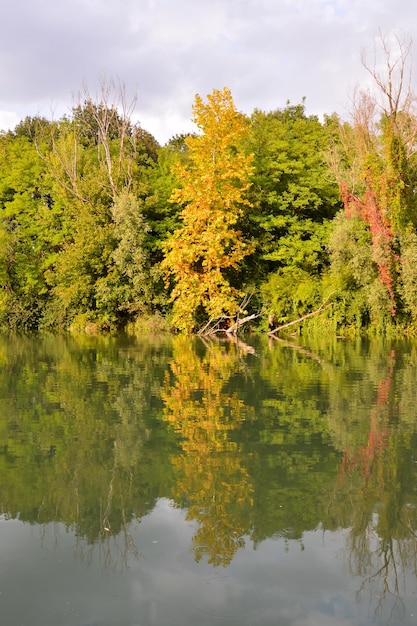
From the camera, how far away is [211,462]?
7930mm

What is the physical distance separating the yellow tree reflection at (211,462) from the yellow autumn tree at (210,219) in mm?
15505

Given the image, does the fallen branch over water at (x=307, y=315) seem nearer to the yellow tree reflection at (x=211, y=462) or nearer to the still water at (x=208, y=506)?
the yellow tree reflection at (x=211, y=462)

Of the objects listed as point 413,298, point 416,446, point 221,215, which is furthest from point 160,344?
point 416,446

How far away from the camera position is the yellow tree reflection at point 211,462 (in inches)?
228

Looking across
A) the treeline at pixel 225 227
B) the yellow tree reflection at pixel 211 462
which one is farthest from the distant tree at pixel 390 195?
the yellow tree reflection at pixel 211 462

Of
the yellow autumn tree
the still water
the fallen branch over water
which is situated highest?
the yellow autumn tree

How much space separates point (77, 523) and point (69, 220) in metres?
32.3

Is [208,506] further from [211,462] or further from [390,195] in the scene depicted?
[390,195]

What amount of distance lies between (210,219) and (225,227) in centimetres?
93

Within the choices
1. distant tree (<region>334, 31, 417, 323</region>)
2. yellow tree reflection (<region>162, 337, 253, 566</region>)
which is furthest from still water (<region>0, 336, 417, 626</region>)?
distant tree (<region>334, 31, 417, 323</region>)

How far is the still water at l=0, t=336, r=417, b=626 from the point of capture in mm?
4688

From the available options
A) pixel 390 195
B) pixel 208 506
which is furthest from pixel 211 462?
pixel 390 195

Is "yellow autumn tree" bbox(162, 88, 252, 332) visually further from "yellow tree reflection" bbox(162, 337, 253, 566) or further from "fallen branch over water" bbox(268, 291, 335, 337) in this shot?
"yellow tree reflection" bbox(162, 337, 253, 566)

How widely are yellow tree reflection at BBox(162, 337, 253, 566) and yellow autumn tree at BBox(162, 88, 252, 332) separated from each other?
15.5 metres
